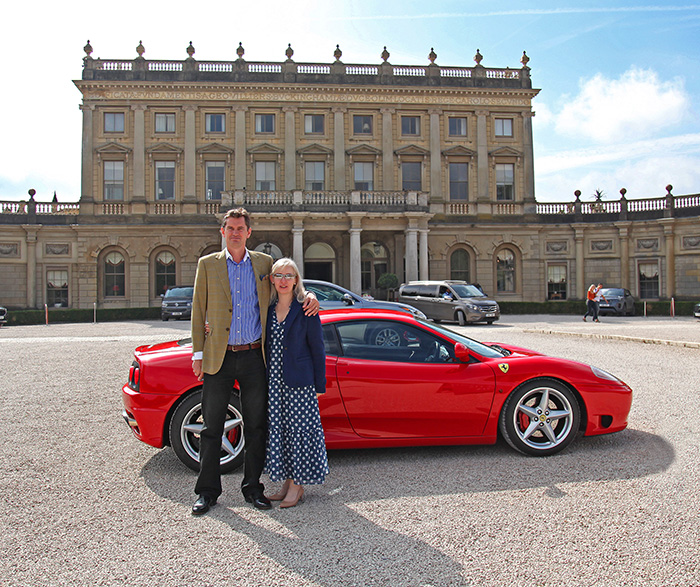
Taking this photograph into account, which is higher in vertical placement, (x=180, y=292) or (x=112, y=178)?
(x=112, y=178)

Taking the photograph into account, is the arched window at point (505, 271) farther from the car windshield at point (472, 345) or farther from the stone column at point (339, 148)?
the car windshield at point (472, 345)

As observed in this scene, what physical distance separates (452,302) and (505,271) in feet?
51.8

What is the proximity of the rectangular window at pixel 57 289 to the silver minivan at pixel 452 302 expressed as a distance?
2327cm

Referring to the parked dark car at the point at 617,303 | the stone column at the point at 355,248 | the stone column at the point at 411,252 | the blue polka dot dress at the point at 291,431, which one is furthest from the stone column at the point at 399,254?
the blue polka dot dress at the point at 291,431

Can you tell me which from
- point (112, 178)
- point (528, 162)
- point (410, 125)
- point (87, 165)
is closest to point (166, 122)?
point (112, 178)

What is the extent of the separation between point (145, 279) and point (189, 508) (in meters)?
34.0

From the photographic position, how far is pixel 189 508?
4.23 metres

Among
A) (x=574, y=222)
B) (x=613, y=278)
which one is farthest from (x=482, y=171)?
(x=613, y=278)

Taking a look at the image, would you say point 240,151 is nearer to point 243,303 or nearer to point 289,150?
point 289,150

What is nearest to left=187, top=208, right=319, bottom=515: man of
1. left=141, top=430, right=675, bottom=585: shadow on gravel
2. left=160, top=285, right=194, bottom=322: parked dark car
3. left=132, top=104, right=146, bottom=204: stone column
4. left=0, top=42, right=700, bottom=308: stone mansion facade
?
left=141, top=430, right=675, bottom=585: shadow on gravel

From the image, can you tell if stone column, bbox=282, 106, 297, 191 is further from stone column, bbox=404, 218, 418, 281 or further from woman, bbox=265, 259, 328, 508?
woman, bbox=265, 259, 328, 508

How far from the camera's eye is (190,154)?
36969 mm

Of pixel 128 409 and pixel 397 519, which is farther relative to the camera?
pixel 128 409

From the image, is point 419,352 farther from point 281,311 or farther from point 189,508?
point 189,508
